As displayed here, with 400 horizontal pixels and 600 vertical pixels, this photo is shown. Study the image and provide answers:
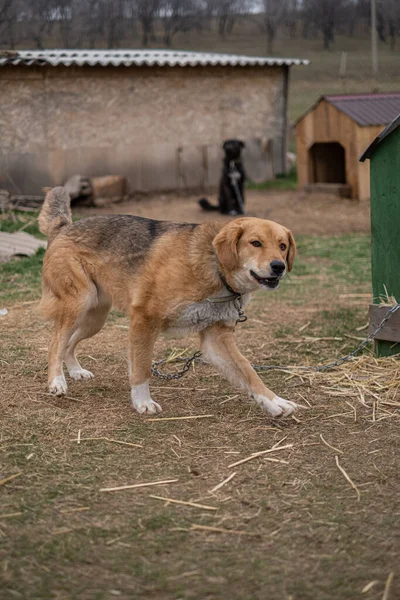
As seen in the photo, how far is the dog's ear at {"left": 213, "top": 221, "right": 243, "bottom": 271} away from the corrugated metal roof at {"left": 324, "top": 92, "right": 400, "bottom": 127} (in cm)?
1079

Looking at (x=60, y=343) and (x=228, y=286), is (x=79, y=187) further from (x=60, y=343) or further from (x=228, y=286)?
(x=228, y=286)

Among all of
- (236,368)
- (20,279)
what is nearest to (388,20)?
(20,279)

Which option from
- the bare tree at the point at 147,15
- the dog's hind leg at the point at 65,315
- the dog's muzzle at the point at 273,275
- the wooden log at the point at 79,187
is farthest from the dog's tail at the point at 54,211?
the bare tree at the point at 147,15

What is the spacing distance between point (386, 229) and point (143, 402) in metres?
2.55

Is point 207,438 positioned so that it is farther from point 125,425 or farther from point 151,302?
point 151,302

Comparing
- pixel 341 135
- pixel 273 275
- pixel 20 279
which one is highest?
pixel 273 275

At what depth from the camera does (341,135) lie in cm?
1568

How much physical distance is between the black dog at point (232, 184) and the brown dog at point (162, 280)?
891 cm

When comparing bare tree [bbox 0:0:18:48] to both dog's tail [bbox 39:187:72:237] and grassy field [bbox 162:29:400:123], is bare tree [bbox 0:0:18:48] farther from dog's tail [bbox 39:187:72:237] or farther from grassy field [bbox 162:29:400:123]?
dog's tail [bbox 39:187:72:237]

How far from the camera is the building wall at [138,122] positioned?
16.0 metres

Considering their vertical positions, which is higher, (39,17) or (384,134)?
(39,17)

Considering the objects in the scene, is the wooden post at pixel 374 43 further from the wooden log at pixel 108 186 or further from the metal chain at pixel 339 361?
the metal chain at pixel 339 361

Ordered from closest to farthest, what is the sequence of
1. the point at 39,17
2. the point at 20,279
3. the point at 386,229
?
the point at 386,229, the point at 20,279, the point at 39,17

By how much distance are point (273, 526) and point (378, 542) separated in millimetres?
456
